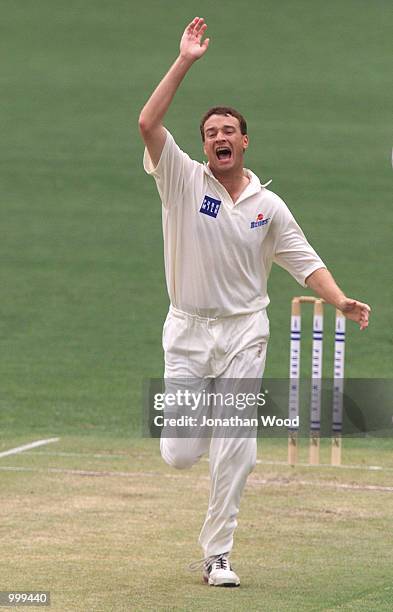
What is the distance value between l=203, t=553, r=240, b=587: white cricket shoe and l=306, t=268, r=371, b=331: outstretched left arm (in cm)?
126

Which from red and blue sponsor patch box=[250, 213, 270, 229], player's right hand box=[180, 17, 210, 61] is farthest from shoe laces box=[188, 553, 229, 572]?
player's right hand box=[180, 17, 210, 61]

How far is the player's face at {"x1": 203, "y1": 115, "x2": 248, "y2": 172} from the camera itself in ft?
22.9

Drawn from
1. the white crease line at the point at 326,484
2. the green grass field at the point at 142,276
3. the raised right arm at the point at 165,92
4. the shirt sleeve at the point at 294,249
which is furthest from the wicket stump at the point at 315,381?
the raised right arm at the point at 165,92

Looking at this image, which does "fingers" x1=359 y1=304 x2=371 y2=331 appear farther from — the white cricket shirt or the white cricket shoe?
the white cricket shoe

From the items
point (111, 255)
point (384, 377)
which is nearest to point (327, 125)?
point (111, 255)

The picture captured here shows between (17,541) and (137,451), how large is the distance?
3.15m

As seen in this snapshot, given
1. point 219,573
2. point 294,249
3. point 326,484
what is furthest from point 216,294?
point 326,484

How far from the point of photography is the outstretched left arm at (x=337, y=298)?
22.7 feet

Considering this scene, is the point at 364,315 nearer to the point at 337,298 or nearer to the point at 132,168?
the point at 337,298

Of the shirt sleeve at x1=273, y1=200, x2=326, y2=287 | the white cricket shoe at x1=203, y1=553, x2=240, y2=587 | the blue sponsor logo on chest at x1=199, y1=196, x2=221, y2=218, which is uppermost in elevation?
the blue sponsor logo on chest at x1=199, y1=196, x2=221, y2=218

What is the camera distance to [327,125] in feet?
92.7

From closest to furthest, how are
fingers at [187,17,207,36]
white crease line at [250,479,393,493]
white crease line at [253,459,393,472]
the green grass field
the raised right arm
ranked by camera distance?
1. the raised right arm
2. fingers at [187,17,207,36]
3. the green grass field
4. white crease line at [250,479,393,493]
5. white crease line at [253,459,393,472]

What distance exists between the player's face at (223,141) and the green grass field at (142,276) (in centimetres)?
196

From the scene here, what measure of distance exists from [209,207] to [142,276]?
12.1 m
